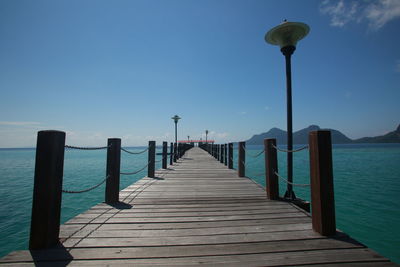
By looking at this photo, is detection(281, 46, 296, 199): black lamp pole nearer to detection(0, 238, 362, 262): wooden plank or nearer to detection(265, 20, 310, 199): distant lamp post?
detection(265, 20, 310, 199): distant lamp post

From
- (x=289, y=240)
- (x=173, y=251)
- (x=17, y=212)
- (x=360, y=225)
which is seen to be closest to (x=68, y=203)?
(x=17, y=212)

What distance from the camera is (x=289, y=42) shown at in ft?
13.2

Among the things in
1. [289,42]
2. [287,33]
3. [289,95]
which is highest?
[287,33]

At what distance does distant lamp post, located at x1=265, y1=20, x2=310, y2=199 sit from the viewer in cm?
379

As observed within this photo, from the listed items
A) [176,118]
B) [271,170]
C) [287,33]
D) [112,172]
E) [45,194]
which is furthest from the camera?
[176,118]

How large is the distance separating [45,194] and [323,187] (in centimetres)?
316

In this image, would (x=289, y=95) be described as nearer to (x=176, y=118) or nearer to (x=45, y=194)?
(x=45, y=194)

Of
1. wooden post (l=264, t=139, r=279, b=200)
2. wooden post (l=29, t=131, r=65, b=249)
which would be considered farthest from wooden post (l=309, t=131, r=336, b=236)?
wooden post (l=29, t=131, r=65, b=249)

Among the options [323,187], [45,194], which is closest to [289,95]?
[323,187]

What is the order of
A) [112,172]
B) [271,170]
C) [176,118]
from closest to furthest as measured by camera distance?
[112,172] < [271,170] < [176,118]

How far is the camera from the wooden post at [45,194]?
1.97 m

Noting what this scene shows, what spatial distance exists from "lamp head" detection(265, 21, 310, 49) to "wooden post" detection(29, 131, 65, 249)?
427 cm

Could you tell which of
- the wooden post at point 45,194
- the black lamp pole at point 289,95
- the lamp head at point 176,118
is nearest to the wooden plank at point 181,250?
the wooden post at point 45,194

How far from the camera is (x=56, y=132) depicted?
2.07 m
